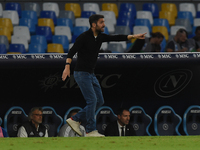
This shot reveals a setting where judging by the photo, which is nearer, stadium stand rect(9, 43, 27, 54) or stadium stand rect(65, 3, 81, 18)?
stadium stand rect(9, 43, 27, 54)

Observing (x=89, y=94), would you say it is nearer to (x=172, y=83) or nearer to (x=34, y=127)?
(x=34, y=127)

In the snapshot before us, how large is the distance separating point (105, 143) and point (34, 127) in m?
3.23

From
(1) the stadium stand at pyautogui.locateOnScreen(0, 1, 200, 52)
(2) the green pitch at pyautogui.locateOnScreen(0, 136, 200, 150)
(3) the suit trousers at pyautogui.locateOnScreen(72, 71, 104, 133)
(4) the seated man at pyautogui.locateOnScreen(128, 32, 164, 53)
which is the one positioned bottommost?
(2) the green pitch at pyautogui.locateOnScreen(0, 136, 200, 150)

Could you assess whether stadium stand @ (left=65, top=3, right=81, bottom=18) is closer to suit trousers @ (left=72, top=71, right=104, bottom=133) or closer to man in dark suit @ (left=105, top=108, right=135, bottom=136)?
man in dark suit @ (left=105, top=108, right=135, bottom=136)

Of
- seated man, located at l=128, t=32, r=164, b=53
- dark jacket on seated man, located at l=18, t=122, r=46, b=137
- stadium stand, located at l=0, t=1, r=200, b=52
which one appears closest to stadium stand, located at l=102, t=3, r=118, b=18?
stadium stand, located at l=0, t=1, r=200, b=52

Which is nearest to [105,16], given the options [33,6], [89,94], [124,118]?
[33,6]

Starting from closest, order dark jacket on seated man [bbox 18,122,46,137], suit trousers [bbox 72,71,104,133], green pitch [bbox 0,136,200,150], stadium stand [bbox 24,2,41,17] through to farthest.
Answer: green pitch [bbox 0,136,200,150] < suit trousers [bbox 72,71,104,133] < dark jacket on seated man [bbox 18,122,46,137] < stadium stand [bbox 24,2,41,17]

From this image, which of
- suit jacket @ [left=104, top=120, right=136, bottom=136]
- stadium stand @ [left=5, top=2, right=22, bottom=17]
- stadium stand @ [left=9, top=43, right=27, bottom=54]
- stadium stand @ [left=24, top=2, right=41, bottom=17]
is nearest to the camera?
suit jacket @ [left=104, top=120, right=136, bottom=136]

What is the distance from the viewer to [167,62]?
24.1 ft

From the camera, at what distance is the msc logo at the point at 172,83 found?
842 centimetres

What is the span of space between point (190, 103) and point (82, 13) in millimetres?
4889

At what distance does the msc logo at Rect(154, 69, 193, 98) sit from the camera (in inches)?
331

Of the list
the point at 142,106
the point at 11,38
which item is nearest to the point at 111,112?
the point at 142,106

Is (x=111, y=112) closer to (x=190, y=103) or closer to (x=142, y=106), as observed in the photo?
(x=142, y=106)
